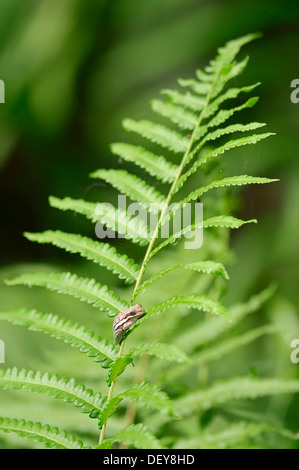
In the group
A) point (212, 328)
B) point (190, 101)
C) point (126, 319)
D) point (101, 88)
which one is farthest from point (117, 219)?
point (101, 88)

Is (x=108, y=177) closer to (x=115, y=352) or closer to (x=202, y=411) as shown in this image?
(x=115, y=352)

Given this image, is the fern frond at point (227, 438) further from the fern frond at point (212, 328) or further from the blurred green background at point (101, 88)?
the blurred green background at point (101, 88)

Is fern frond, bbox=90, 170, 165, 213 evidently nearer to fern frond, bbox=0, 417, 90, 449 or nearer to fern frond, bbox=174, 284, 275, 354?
fern frond, bbox=0, 417, 90, 449

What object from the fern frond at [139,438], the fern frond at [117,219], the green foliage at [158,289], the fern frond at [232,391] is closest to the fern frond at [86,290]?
the green foliage at [158,289]

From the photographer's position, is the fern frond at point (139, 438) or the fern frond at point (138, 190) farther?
the fern frond at point (138, 190)

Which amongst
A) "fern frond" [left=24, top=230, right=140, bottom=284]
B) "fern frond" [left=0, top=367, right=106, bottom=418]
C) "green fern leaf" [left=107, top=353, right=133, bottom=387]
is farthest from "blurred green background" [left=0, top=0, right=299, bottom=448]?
"green fern leaf" [left=107, top=353, right=133, bottom=387]

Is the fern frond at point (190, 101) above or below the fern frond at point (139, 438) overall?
above

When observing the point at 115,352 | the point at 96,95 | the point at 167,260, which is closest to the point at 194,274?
the point at 167,260
